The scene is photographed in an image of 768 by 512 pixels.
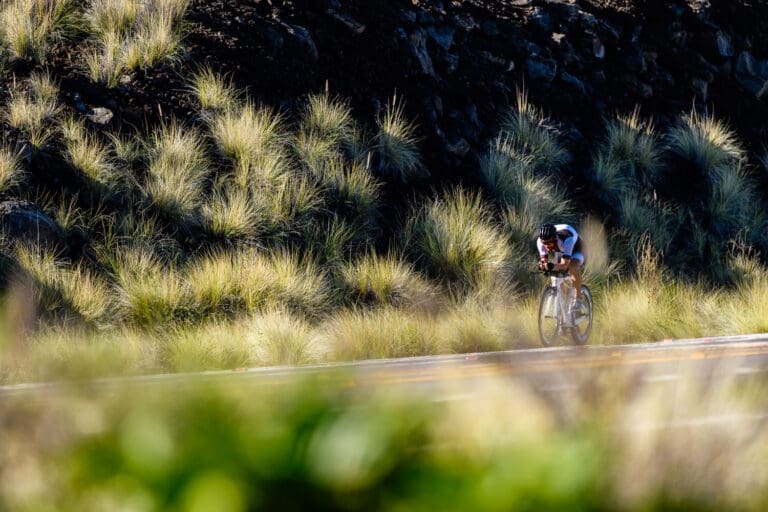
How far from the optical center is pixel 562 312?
10039mm

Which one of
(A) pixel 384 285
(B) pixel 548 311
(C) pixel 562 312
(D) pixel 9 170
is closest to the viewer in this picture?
(C) pixel 562 312

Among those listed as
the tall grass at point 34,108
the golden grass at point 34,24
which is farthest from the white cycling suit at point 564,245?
the golden grass at point 34,24

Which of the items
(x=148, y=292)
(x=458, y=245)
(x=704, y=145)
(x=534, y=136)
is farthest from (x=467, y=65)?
(x=148, y=292)

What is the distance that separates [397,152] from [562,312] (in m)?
5.95

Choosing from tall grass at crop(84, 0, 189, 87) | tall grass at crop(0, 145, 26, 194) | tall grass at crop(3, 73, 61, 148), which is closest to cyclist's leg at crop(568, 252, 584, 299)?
tall grass at crop(0, 145, 26, 194)

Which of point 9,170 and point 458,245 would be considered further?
point 458,245

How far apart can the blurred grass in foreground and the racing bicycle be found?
29.9 feet

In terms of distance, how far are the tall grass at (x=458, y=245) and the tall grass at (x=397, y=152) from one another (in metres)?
1.04

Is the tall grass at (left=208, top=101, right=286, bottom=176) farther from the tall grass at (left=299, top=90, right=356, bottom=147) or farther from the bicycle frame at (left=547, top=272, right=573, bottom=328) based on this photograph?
the bicycle frame at (left=547, top=272, right=573, bottom=328)

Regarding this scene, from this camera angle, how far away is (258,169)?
45.2 ft

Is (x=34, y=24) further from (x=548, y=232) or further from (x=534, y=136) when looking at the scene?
(x=548, y=232)

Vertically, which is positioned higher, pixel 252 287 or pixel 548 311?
pixel 548 311

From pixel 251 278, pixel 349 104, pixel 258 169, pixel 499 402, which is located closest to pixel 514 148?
pixel 349 104

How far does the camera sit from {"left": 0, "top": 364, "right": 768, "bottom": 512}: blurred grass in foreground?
0.78 m
